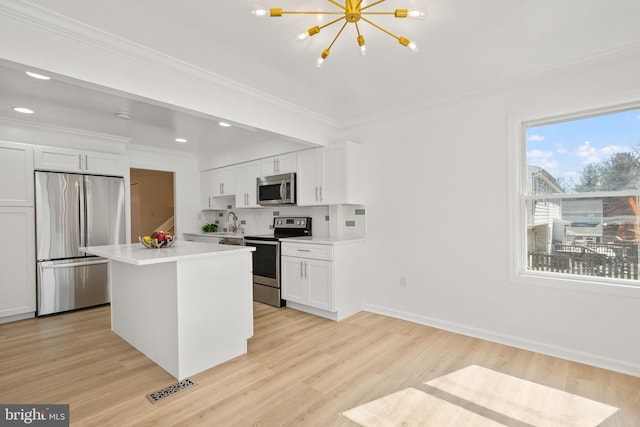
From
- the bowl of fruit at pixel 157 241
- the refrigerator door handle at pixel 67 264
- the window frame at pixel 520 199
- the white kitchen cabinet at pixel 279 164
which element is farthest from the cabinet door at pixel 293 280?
the refrigerator door handle at pixel 67 264

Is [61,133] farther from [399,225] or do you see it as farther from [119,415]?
[399,225]

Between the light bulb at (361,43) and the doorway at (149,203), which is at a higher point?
the light bulb at (361,43)

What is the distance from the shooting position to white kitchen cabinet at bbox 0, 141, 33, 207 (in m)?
3.58

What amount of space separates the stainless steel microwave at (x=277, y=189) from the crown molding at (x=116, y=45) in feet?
4.72

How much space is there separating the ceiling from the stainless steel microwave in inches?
48.2

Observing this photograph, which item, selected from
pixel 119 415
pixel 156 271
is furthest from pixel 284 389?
pixel 156 271

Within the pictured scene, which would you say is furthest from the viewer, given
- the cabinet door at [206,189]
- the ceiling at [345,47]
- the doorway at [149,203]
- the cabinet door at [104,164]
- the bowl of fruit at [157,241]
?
the doorway at [149,203]

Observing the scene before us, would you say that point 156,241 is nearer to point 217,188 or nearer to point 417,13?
point 417,13

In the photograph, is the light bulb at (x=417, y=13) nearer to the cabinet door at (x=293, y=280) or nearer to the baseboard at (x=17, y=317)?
the cabinet door at (x=293, y=280)

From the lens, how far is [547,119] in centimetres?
275

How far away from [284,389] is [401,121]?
2.92 metres

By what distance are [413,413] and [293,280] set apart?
7.30 ft

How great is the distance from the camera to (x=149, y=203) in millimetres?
7383

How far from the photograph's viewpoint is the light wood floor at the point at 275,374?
192 cm
